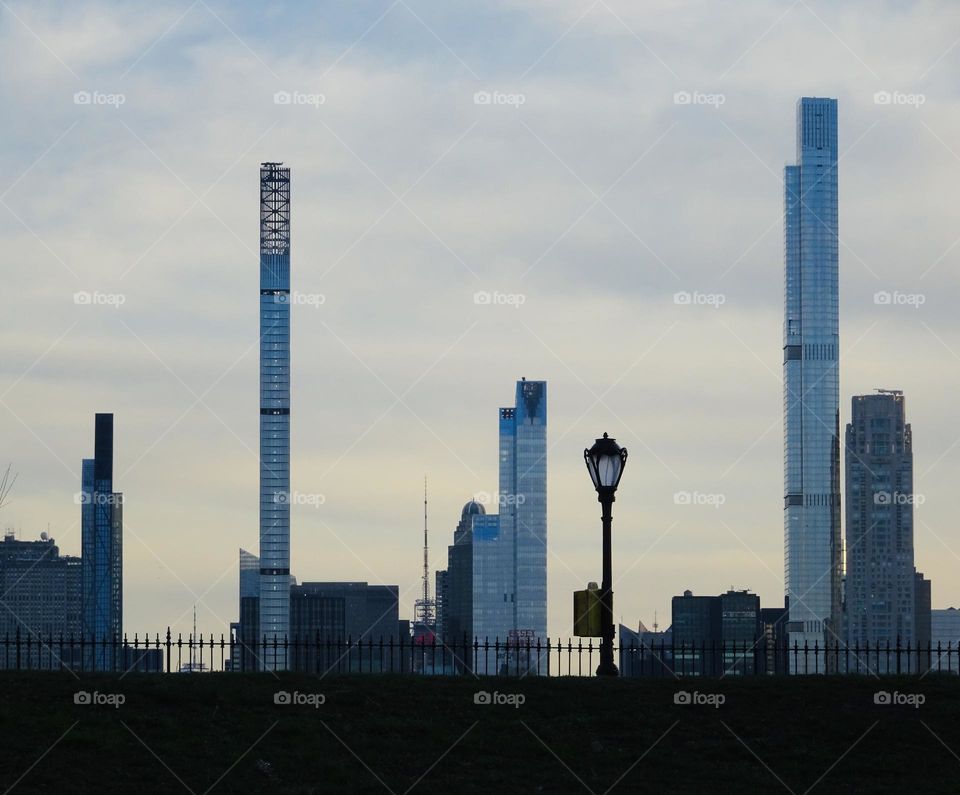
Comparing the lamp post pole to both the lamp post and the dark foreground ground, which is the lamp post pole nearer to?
the lamp post

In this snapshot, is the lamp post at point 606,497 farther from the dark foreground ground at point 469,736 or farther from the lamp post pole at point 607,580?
the dark foreground ground at point 469,736

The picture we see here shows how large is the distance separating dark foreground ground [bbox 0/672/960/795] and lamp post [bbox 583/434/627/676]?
2.08 ft

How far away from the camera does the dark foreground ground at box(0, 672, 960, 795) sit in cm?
2189

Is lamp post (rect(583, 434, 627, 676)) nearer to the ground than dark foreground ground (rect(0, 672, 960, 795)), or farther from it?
farther from it

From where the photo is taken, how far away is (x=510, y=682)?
25953 mm

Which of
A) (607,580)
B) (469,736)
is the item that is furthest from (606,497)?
(469,736)

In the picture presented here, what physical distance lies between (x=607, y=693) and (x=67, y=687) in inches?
329

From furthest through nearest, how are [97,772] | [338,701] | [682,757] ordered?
[338,701]
[682,757]
[97,772]

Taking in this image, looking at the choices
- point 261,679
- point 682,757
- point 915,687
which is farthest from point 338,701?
point 915,687

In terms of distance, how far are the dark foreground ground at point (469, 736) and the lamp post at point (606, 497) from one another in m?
0.63

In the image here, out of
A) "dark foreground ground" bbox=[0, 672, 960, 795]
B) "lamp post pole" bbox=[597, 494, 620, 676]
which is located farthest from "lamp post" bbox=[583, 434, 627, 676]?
"dark foreground ground" bbox=[0, 672, 960, 795]

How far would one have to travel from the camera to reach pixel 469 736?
77.1ft

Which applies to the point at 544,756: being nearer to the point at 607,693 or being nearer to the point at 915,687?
the point at 607,693

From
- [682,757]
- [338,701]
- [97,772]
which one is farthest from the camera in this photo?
[338,701]
